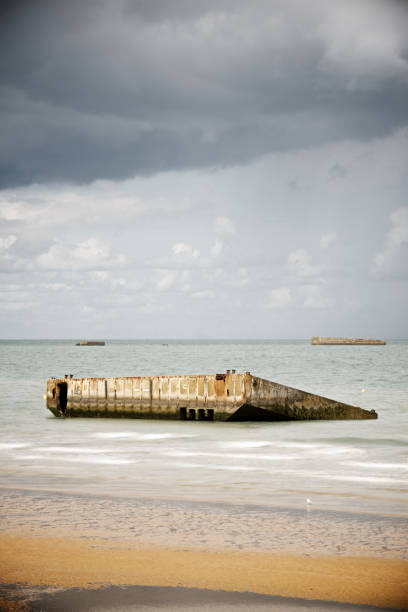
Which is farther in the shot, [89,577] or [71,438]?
[71,438]

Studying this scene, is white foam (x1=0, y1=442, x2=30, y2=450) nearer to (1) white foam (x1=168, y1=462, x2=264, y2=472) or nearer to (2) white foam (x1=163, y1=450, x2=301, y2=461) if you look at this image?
(2) white foam (x1=163, y1=450, x2=301, y2=461)

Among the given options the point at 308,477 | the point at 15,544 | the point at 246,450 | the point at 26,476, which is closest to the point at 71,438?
the point at 246,450

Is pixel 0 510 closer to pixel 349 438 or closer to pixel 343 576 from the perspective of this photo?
pixel 343 576

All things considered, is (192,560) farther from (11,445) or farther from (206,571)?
(11,445)

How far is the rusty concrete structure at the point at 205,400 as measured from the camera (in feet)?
79.9

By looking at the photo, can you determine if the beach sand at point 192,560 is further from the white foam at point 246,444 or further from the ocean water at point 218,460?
the white foam at point 246,444

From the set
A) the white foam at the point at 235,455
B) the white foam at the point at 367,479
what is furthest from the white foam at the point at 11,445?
the white foam at the point at 367,479

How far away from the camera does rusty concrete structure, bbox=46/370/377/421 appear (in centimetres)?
2436

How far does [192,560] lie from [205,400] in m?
17.4

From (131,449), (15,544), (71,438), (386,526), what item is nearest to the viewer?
(15,544)

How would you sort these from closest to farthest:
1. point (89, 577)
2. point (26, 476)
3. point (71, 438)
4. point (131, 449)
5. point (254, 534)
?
1. point (89, 577)
2. point (254, 534)
3. point (26, 476)
4. point (131, 449)
5. point (71, 438)

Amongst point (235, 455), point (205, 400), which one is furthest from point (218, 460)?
point (205, 400)

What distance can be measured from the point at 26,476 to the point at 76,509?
430 cm

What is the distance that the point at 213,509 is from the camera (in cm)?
1044
